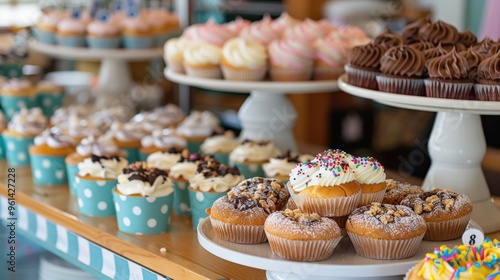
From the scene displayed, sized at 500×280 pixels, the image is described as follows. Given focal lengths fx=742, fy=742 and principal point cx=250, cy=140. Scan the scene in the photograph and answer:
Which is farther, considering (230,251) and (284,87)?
(284,87)

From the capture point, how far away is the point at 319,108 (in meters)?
4.88

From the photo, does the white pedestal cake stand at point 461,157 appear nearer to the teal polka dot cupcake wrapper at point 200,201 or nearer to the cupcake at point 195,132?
the teal polka dot cupcake wrapper at point 200,201

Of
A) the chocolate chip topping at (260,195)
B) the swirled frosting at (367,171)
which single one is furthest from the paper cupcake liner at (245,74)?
the swirled frosting at (367,171)

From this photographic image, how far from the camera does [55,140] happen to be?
2562 millimetres

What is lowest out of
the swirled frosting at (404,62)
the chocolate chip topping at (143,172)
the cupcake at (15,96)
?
the cupcake at (15,96)

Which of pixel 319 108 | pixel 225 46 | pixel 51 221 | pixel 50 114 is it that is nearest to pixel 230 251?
pixel 51 221

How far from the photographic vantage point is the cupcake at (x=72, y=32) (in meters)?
3.44

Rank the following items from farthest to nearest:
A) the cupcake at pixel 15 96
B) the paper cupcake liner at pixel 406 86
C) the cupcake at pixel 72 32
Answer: the cupcake at pixel 72 32, the cupcake at pixel 15 96, the paper cupcake liner at pixel 406 86

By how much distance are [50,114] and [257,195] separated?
190 centimetres

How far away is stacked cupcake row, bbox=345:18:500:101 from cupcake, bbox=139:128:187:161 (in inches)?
26.9

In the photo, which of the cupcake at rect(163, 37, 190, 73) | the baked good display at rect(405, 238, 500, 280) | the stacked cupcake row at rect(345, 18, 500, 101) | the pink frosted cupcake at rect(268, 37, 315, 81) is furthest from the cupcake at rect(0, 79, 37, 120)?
the baked good display at rect(405, 238, 500, 280)

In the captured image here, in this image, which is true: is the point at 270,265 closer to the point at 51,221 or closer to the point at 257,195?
the point at 257,195

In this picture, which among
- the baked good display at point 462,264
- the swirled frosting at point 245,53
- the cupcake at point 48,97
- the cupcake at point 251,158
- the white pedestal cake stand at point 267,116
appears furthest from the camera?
the cupcake at point 48,97

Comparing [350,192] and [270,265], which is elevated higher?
[350,192]
